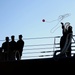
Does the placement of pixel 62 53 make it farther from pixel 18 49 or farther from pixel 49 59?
pixel 18 49

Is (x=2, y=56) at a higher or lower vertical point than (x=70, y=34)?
lower

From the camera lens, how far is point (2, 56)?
1080 cm

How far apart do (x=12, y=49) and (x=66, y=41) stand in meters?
2.80

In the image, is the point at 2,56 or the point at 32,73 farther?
the point at 2,56

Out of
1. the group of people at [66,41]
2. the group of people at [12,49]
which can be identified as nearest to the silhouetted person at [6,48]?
the group of people at [12,49]

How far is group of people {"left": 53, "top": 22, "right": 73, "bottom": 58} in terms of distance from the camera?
347 inches

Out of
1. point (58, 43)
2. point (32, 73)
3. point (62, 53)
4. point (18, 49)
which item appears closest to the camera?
point (62, 53)

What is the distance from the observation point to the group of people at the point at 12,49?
1075cm

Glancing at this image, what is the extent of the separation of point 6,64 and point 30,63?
0.93 metres

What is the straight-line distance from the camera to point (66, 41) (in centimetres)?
916

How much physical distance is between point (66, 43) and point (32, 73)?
1565 mm

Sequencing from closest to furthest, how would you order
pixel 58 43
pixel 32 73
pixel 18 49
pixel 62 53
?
pixel 62 53 → pixel 32 73 → pixel 58 43 → pixel 18 49

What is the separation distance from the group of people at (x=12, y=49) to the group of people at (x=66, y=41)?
1.94m

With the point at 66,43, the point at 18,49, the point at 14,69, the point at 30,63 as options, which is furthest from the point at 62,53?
the point at 18,49
